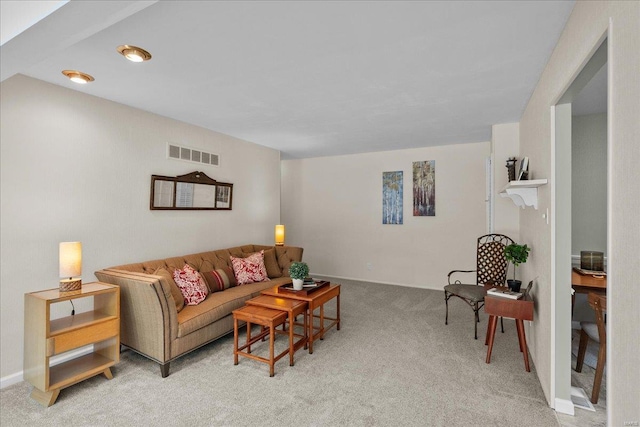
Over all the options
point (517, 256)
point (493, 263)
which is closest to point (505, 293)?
point (517, 256)

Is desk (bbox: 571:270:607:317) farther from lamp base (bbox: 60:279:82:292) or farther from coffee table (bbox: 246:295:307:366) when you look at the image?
lamp base (bbox: 60:279:82:292)

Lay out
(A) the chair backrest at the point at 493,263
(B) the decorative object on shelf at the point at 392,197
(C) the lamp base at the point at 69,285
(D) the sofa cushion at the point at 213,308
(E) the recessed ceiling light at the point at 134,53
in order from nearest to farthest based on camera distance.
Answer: (E) the recessed ceiling light at the point at 134,53, (C) the lamp base at the point at 69,285, (D) the sofa cushion at the point at 213,308, (A) the chair backrest at the point at 493,263, (B) the decorative object on shelf at the point at 392,197

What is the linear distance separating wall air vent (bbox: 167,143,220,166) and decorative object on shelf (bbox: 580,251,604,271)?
4.50 m

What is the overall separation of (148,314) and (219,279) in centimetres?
108

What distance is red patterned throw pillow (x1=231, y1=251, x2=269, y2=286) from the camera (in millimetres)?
3975

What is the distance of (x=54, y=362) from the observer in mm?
2689

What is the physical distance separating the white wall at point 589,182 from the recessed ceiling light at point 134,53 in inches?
181

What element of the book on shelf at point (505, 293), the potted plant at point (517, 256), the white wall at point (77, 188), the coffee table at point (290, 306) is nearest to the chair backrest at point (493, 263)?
the potted plant at point (517, 256)

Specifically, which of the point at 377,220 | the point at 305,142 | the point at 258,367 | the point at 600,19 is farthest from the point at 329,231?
the point at 600,19

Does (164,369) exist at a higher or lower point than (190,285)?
lower

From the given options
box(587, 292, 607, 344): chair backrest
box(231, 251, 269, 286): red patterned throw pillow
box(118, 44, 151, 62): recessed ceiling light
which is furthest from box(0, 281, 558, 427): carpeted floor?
box(118, 44, 151, 62): recessed ceiling light

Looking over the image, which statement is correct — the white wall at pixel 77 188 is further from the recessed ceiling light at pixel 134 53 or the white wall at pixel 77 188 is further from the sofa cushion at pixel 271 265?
the recessed ceiling light at pixel 134 53

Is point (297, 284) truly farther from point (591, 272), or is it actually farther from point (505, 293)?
point (591, 272)

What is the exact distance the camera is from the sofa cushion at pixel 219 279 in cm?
355
